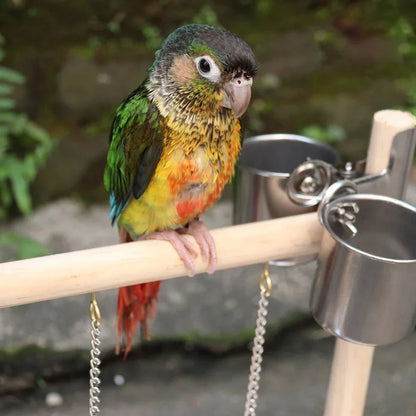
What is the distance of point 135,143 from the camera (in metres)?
0.95

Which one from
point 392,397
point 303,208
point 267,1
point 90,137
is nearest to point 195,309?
point 392,397

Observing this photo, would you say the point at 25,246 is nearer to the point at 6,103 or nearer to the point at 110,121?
the point at 6,103

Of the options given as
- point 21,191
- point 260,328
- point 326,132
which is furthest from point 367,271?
point 326,132

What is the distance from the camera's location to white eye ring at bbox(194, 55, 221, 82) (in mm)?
825

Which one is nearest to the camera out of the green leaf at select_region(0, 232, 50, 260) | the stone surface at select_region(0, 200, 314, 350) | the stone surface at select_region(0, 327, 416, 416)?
the stone surface at select_region(0, 327, 416, 416)

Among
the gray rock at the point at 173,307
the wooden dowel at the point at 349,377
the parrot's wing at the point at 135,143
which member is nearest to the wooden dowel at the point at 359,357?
the wooden dowel at the point at 349,377

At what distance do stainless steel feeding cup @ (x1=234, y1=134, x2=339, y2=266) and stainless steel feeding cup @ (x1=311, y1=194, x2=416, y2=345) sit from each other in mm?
105

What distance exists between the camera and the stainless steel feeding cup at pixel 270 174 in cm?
108

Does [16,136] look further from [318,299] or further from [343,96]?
[318,299]

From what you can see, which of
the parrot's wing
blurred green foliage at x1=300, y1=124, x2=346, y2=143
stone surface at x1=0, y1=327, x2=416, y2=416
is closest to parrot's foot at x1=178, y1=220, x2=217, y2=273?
the parrot's wing

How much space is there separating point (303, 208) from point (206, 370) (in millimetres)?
970

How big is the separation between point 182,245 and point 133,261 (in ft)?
0.32

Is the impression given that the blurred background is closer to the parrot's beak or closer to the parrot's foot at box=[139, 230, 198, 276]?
the parrot's foot at box=[139, 230, 198, 276]

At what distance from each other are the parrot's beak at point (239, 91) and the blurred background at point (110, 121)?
117cm
